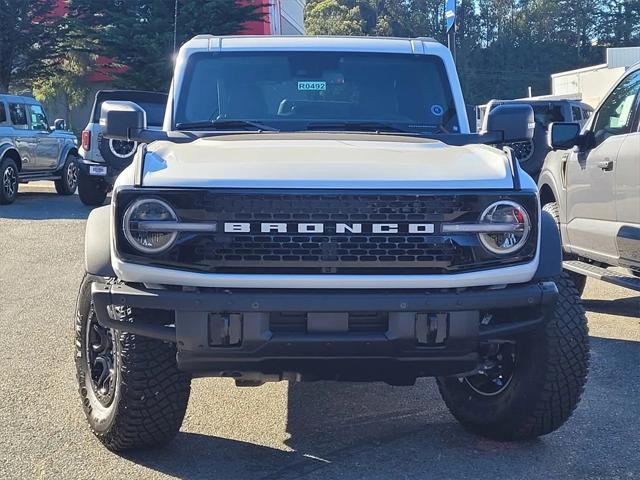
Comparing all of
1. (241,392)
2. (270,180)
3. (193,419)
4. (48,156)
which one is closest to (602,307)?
(241,392)

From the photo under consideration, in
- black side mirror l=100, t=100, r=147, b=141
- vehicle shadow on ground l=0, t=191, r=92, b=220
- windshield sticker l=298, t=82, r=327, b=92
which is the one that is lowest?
vehicle shadow on ground l=0, t=191, r=92, b=220

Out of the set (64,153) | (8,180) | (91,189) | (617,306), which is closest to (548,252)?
(617,306)

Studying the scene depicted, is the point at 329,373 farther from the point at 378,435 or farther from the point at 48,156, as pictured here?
the point at 48,156

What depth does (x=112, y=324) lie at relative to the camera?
11.2ft

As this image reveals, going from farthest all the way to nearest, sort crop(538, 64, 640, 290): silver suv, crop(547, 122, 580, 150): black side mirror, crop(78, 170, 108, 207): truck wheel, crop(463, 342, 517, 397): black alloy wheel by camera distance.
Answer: crop(78, 170, 108, 207): truck wheel
crop(547, 122, 580, 150): black side mirror
crop(538, 64, 640, 290): silver suv
crop(463, 342, 517, 397): black alloy wheel

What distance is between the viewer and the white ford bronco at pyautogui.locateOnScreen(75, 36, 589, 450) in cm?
326

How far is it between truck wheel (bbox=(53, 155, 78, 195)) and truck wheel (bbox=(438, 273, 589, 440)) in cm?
1409

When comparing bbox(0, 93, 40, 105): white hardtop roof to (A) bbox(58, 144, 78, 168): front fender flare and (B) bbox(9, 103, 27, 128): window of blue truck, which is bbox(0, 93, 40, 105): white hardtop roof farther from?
(A) bbox(58, 144, 78, 168): front fender flare

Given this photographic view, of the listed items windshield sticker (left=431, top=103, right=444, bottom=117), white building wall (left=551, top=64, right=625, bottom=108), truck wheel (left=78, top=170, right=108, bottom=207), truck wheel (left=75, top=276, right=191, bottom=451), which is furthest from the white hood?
white building wall (left=551, top=64, right=625, bottom=108)

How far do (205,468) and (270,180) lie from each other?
1343 mm

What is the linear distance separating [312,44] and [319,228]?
211cm

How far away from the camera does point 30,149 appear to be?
1533 centimetres

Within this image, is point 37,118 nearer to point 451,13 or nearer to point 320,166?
point 451,13

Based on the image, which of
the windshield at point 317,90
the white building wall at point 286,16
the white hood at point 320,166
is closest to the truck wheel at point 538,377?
the white hood at point 320,166
